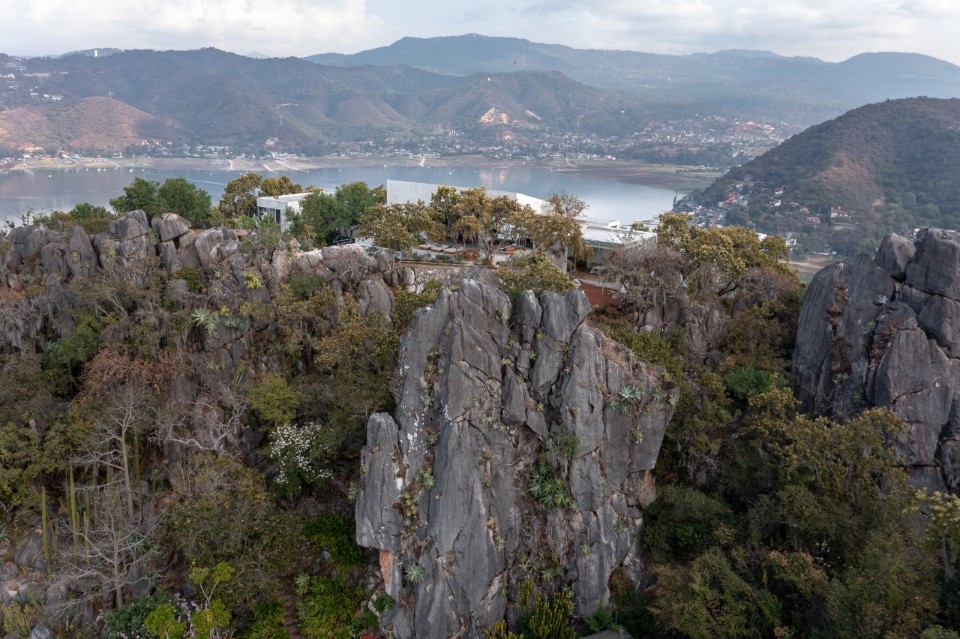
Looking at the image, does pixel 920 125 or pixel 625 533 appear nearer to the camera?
pixel 625 533

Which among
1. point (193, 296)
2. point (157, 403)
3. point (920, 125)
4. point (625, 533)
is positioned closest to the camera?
point (625, 533)

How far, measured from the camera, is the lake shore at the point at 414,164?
12256 centimetres

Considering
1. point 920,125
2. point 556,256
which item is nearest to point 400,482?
point 556,256

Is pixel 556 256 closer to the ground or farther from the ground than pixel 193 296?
farther from the ground

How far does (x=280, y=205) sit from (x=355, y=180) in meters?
73.3

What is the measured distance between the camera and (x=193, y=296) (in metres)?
24.4

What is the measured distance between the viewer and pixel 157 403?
72.0 feet

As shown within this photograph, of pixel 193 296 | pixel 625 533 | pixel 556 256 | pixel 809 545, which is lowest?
pixel 625 533

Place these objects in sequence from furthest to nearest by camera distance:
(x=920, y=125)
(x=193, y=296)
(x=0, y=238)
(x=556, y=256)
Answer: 1. (x=920, y=125)
2. (x=0, y=238)
3. (x=556, y=256)
4. (x=193, y=296)

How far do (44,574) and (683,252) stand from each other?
28095mm

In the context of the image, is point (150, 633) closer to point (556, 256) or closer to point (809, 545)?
point (809, 545)

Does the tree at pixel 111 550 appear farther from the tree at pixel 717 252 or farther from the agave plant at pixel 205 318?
the tree at pixel 717 252

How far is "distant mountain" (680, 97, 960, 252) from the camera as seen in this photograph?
60250 mm

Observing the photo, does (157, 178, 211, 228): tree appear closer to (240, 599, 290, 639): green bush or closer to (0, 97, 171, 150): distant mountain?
(240, 599, 290, 639): green bush
